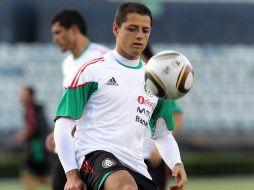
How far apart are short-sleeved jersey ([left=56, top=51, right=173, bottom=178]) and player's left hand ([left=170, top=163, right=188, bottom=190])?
0.79 ft

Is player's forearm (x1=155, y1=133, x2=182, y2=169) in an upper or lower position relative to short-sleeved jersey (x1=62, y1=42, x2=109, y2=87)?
lower

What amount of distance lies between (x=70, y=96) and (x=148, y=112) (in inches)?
25.1

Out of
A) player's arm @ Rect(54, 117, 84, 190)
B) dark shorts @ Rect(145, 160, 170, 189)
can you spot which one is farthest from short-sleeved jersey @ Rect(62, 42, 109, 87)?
player's arm @ Rect(54, 117, 84, 190)

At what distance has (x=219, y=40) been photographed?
29.5 meters

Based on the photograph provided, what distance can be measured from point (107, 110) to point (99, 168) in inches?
17.6

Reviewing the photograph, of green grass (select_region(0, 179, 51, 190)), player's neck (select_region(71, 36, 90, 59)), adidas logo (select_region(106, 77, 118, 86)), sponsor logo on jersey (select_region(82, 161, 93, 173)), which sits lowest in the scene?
green grass (select_region(0, 179, 51, 190))

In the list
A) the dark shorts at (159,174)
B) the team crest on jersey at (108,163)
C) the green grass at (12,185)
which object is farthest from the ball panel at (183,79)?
the green grass at (12,185)

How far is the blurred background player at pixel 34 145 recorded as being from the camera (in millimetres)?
14953

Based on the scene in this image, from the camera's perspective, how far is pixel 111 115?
596 centimetres

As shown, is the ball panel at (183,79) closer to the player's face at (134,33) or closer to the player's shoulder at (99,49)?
the player's face at (134,33)

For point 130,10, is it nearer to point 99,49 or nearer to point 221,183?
point 99,49

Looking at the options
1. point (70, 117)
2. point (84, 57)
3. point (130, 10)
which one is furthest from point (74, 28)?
point (70, 117)

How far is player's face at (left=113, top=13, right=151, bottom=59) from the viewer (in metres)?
6.00

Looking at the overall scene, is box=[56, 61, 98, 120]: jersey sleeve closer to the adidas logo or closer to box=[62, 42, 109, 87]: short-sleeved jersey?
the adidas logo
